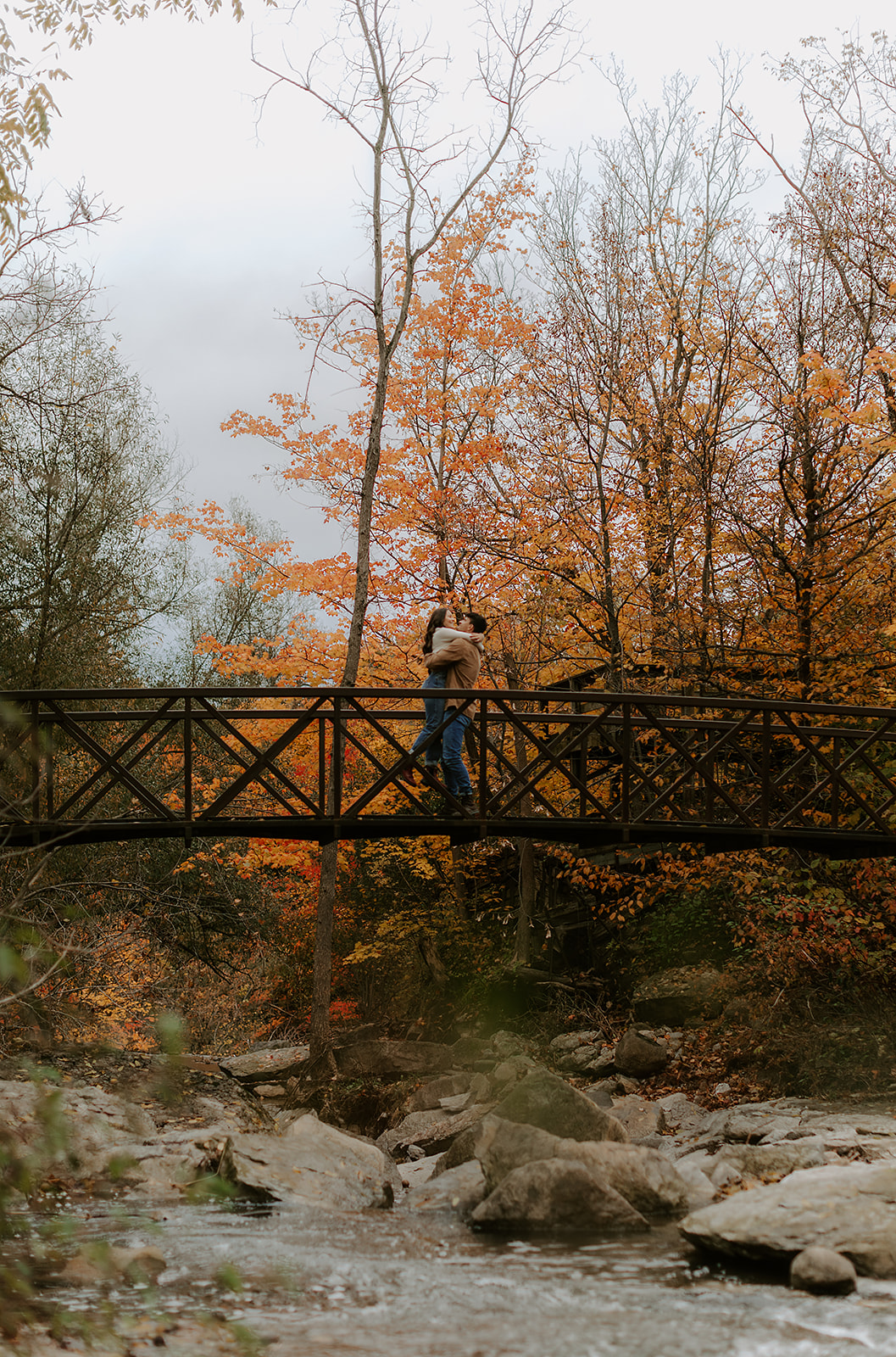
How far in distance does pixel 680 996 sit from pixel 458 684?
8263mm

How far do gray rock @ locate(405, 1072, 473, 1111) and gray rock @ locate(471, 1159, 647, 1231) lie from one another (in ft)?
24.7

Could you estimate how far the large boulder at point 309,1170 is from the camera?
949cm

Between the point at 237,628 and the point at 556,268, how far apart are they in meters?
15.7

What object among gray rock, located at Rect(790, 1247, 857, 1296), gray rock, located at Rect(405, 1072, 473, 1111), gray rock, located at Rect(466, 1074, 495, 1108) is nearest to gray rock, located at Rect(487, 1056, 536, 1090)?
gray rock, located at Rect(466, 1074, 495, 1108)

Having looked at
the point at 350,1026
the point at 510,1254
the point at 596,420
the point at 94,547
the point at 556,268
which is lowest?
the point at 350,1026

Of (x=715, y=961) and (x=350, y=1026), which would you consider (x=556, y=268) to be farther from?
(x=350, y=1026)

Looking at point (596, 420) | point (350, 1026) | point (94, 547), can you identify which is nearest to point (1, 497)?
point (94, 547)

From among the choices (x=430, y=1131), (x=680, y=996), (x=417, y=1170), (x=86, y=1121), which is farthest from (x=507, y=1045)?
(x=86, y=1121)

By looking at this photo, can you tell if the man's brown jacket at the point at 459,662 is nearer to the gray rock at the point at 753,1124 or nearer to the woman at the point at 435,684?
the woman at the point at 435,684

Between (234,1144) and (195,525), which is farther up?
(195,525)

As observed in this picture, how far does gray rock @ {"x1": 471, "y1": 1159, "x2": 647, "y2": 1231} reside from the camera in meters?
8.49

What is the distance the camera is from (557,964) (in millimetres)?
21094

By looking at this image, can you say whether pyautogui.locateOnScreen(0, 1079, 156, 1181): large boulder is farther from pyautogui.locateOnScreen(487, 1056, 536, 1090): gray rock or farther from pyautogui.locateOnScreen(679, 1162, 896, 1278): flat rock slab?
pyautogui.locateOnScreen(487, 1056, 536, 1090): gray rock

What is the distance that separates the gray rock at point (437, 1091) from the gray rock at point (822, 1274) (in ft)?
31.8
